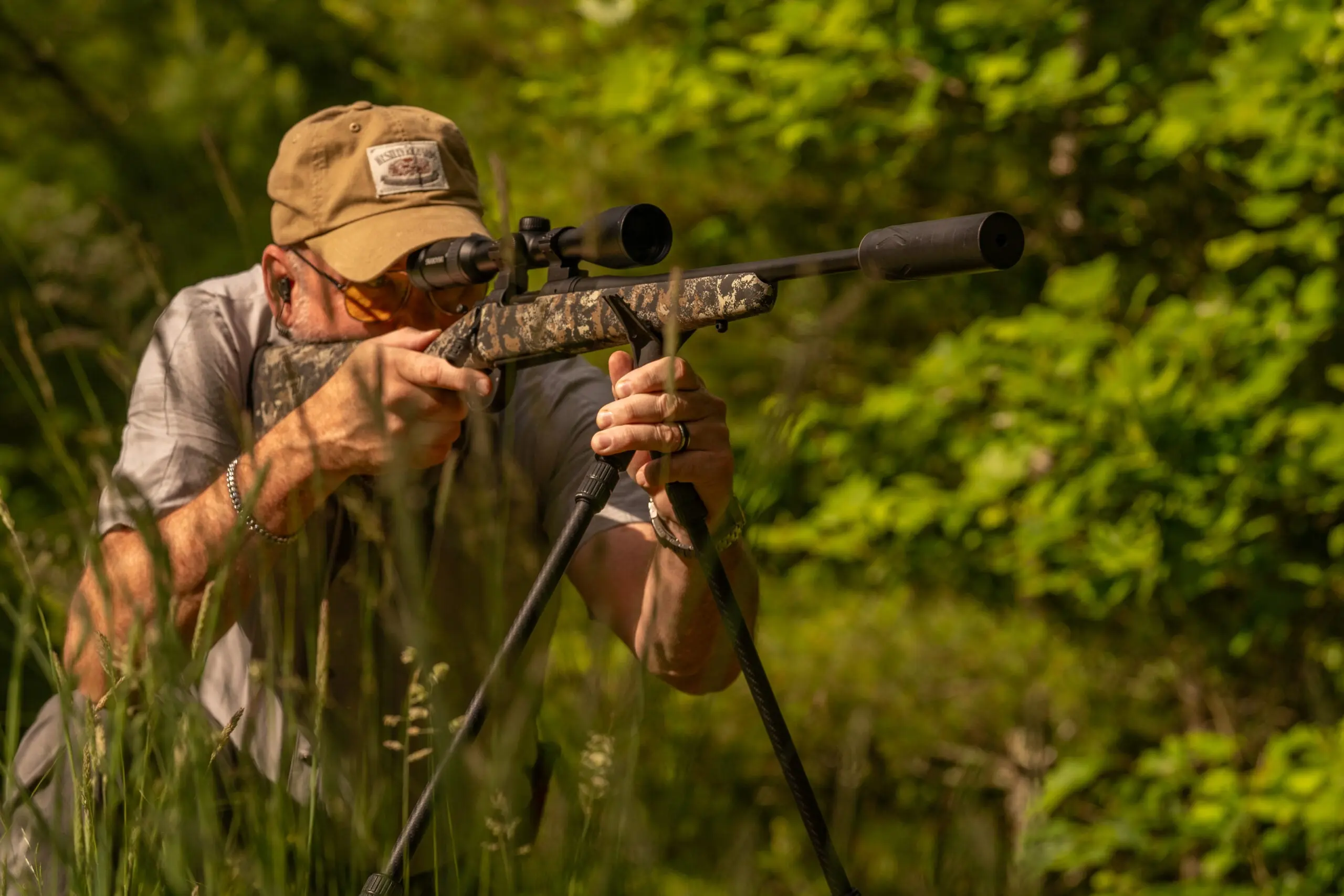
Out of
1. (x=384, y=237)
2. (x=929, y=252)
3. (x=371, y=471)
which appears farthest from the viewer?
(x=384, y=237)

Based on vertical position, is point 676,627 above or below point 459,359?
below

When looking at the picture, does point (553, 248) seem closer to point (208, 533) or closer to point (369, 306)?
point (369, 306)

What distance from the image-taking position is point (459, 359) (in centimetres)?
194

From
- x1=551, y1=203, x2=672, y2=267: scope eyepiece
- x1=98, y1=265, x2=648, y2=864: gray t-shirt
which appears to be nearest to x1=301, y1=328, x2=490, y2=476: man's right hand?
x1=98, y1=265, x2=648, y2=864: gray t-shirt

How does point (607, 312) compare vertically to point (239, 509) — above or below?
above

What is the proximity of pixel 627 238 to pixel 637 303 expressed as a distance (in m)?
0.11

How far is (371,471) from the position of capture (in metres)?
1.99

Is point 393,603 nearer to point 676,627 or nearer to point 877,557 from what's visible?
point 676,627

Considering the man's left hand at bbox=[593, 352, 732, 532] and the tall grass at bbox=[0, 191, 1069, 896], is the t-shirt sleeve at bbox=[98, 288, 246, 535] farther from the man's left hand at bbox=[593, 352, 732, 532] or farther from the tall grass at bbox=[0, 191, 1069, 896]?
the man's left hand at bbox=[593, 352, 732, 532]

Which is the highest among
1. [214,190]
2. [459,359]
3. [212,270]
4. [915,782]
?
[214,190]

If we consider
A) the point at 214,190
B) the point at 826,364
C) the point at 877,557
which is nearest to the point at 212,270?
the point at 214,190

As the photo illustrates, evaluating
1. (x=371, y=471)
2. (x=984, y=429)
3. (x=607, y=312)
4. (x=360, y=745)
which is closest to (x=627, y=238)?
(x=607, y=312)

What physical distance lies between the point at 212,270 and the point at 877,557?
13.4 ft

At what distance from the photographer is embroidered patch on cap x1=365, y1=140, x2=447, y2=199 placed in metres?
2.28
